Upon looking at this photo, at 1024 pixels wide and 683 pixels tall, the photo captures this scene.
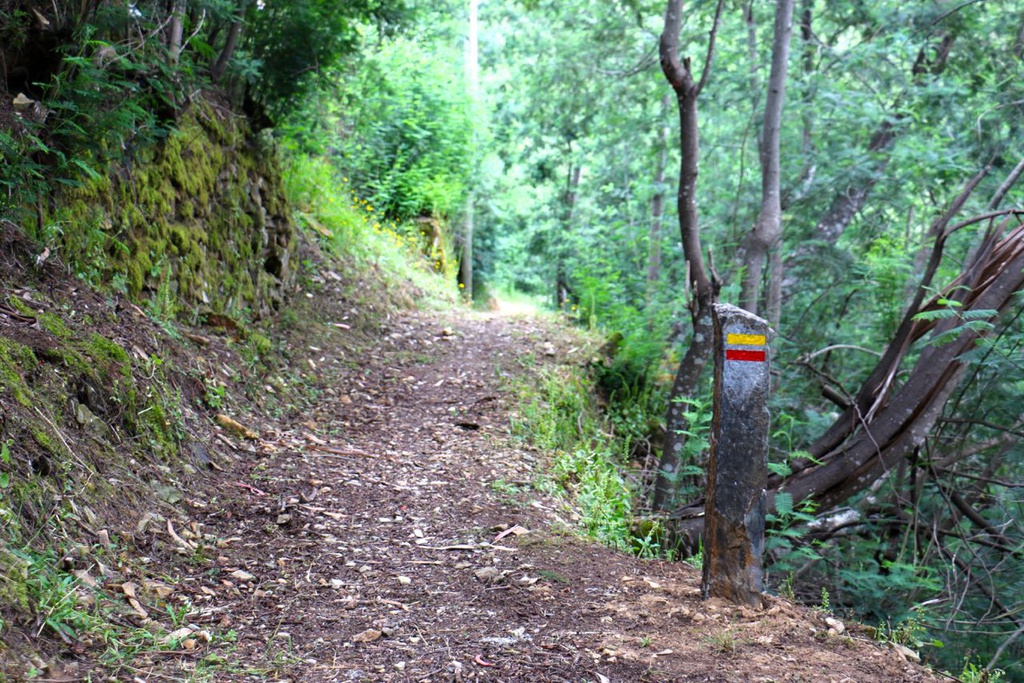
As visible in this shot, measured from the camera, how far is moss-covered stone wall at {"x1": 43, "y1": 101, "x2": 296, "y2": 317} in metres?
5.28

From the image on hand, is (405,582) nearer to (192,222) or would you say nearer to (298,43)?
(192,222)

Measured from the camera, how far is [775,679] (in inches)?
128

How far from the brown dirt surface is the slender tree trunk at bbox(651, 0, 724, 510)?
1.15m

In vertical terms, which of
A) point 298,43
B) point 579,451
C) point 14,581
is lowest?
point 579,451

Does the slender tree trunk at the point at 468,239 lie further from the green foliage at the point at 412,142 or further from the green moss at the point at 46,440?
the green moss at the point at 46,440

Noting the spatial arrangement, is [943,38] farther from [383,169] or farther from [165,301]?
[383,169]

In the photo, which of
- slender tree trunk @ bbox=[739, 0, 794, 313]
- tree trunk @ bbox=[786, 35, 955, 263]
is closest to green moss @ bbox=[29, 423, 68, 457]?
slender tree trunk @ bbox=[739, 0, 794, 313]

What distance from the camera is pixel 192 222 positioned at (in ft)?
22.1

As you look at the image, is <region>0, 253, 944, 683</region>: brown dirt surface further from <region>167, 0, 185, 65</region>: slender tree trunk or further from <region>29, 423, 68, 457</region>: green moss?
<region>167, 0, 185, 65</region>: slender tree trunk

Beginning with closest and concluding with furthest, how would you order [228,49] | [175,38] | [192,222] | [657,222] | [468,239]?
[175,38] → [192,222] → [228,49] → [657,222] → [468,239]

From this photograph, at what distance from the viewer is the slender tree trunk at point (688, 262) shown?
264 inches

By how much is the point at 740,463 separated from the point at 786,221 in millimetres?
5983

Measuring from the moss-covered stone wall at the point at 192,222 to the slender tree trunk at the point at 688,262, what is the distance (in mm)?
4115

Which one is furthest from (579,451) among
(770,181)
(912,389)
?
(770,181)
